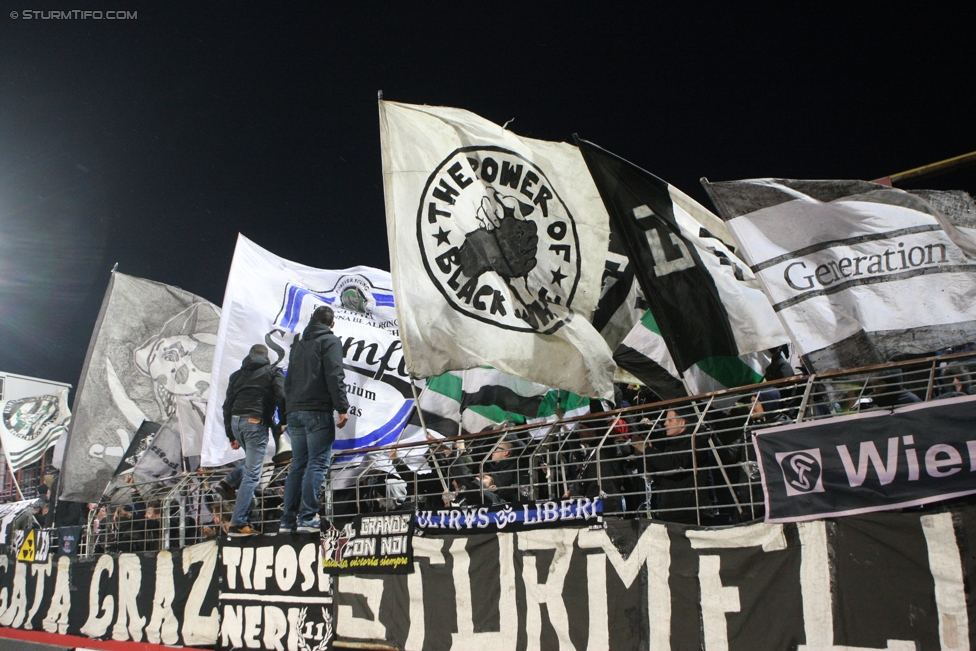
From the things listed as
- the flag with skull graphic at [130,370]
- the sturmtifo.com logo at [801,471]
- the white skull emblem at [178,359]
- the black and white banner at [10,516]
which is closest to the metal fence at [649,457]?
the sturmtifo.com logo at [801,471]

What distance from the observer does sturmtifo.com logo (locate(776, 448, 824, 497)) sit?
16.0 ft

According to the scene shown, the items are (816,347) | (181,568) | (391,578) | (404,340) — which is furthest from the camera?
(181,568)

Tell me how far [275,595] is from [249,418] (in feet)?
6.20

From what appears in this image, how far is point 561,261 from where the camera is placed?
289 inches

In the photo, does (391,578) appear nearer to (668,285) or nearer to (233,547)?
(233,547)

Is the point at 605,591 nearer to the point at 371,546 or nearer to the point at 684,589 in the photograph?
the point at 684,589

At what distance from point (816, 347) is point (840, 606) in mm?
1901

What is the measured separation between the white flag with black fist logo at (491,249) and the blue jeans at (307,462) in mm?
1570

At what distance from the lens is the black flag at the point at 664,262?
21.0ft

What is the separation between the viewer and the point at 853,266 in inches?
229

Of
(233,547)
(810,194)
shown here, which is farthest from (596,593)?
(233,547)

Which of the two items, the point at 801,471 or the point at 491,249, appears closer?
the point at 801,471

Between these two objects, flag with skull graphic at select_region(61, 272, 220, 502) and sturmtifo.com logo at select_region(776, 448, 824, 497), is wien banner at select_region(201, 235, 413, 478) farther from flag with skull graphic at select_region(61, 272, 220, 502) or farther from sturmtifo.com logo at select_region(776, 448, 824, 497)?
sturmtifo.com logo at select_region(776, 448, 824, 497)

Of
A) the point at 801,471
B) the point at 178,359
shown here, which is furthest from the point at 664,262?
the point at 178,359
